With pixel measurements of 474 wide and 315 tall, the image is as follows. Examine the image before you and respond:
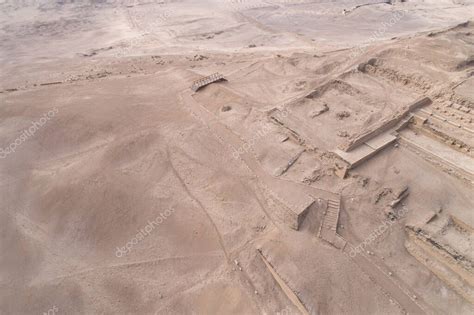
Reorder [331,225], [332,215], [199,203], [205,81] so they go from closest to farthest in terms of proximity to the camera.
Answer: [331,225] < [332,215] < [199,203] < [205,81]

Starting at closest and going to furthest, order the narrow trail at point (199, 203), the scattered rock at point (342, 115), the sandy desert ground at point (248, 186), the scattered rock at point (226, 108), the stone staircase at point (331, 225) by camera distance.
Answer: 1. the sandy desert ground at point (248, 186)
2. the stone staircase at point (331, 225)
3. the narrow trail at point (199, 203)
4. the scattered rock at point (342, 115)
5. the scattered rock at point (226, 108)

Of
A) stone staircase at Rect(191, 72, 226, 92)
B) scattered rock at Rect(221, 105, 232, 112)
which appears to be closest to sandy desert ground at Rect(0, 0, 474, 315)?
scattered rock at Rect(221, 105, 232, 112)

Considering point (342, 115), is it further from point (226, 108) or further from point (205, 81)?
point (205, 81)

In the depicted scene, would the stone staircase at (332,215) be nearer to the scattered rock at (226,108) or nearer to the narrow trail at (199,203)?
the narrow trail at (199,203)

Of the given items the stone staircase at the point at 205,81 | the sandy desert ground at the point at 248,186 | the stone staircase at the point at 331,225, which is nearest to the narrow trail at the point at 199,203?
the sandy desert ground at the point at 248,186

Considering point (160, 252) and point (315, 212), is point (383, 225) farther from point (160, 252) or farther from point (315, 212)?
point (160, 252)

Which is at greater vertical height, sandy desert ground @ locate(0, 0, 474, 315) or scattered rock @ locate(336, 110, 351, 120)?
scattered rock @ locate(336, 110, 351, 120)

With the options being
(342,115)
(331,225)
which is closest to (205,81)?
(342,115)

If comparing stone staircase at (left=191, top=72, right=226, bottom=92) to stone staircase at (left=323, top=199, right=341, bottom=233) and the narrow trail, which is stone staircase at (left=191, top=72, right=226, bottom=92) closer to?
the narrow trail

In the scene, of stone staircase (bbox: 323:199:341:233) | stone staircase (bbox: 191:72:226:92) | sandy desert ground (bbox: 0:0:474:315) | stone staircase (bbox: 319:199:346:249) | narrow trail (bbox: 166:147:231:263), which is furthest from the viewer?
stone staircase (bbox: 191:72:226:92)
